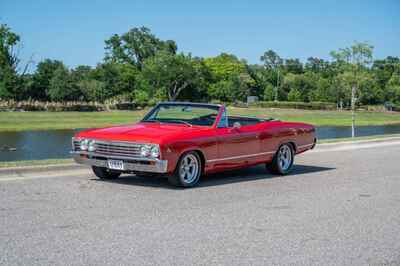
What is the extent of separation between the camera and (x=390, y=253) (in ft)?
21.0

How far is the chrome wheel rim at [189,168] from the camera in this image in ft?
33.9

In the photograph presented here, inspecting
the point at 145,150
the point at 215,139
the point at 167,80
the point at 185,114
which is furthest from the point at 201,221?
the point at 167,80

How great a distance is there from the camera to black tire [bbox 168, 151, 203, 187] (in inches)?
400

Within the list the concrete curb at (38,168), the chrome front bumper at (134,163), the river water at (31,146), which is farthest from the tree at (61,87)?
the chrome front bumper at (134,163)

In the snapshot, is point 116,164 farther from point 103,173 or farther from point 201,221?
point 201,221

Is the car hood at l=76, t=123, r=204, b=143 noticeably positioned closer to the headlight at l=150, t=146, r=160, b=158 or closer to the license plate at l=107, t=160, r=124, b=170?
the headlight at l=150, t=146, r=160, b=158

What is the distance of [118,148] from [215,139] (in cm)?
173

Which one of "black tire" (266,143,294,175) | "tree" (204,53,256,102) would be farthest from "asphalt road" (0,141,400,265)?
"tree" (204,53,256,102)

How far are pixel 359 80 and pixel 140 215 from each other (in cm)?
3175

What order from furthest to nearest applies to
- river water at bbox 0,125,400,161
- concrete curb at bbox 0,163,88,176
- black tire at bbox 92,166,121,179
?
river water at bbox 0,125,400,161 → concrete curb at bbox 0,163,88,176 → black tire at bbox 92,166,121,179

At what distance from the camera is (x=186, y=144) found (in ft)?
33.5

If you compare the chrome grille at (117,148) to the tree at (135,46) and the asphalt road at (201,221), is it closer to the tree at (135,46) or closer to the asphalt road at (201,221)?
the asphalt road at (201,221)

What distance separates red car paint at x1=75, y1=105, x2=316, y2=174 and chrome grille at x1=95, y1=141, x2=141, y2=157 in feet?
0.26

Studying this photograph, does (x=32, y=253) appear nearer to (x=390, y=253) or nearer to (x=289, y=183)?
(x=390, y=253)
